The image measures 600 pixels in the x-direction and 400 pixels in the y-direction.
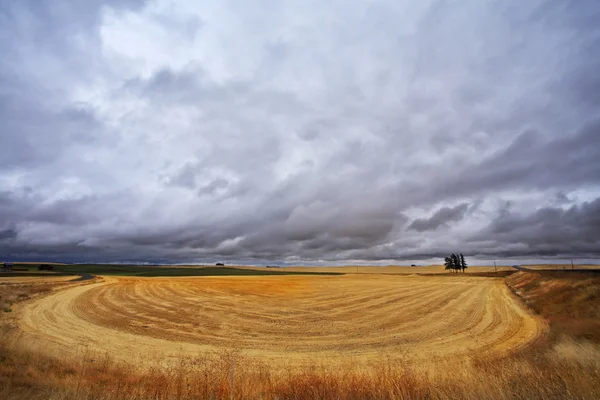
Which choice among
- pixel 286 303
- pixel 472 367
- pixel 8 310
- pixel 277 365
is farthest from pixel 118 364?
pixel 286 303

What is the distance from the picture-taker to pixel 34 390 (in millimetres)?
9109

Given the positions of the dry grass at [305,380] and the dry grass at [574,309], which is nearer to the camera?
the dry grass at [305,380]

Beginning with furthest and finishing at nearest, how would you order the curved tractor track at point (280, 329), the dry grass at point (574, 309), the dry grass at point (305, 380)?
the dry grass at point (574, 309) < the curved tractor track at point (280, 329) < the dry grass at point (305, 380)

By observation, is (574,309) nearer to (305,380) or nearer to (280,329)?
(280,329)

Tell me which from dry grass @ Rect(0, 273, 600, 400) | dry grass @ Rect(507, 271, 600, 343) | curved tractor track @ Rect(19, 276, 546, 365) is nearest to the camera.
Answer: dry grass @ Rect(0, 273, 600, 400)

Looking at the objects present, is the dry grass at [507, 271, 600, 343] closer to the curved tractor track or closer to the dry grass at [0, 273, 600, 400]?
the curved tractor track

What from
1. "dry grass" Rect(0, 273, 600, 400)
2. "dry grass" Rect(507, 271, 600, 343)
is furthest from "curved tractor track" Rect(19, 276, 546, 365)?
"dry grass" Rect(0, 273, 600, 400)

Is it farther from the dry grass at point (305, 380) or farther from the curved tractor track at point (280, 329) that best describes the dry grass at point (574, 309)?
the dry grass at point (305, 380)

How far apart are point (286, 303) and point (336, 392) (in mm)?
36061

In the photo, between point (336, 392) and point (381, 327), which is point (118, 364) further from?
point (381, 327)

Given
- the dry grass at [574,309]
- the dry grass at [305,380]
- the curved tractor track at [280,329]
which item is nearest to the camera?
the dry grass at [305,380]

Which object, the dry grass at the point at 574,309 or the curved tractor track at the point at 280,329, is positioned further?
the dry grass at the point at 574,309

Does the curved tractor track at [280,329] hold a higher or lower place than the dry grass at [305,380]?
lower

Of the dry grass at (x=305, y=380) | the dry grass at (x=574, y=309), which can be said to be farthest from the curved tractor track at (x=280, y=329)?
the dry grass at (x=305, y=380)
